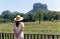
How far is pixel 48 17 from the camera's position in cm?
8112

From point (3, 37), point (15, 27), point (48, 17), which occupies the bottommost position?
point (48, 17)

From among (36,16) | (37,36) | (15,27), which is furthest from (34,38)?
(36,16)

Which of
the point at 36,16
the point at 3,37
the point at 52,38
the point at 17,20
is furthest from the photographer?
the point at 36,16

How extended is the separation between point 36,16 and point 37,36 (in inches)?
2694

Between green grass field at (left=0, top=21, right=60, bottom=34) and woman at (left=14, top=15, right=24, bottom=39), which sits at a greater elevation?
woman at (left=14, top=15, right=24, bottom=39)

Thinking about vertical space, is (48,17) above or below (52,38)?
below

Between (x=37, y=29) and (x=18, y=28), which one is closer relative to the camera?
(x=18, y=28)

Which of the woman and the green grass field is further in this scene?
the green grass field

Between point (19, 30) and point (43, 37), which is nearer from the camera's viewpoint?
point (19, 30)

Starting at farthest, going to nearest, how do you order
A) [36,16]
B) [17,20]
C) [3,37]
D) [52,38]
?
[36,16] → [3,37] → [52,38] → [17,20]

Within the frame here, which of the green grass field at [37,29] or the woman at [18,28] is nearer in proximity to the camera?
the woman at [18,28]

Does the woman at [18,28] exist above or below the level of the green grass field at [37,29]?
above

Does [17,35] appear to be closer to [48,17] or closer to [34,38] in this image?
[34,38]

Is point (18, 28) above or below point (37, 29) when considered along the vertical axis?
above
